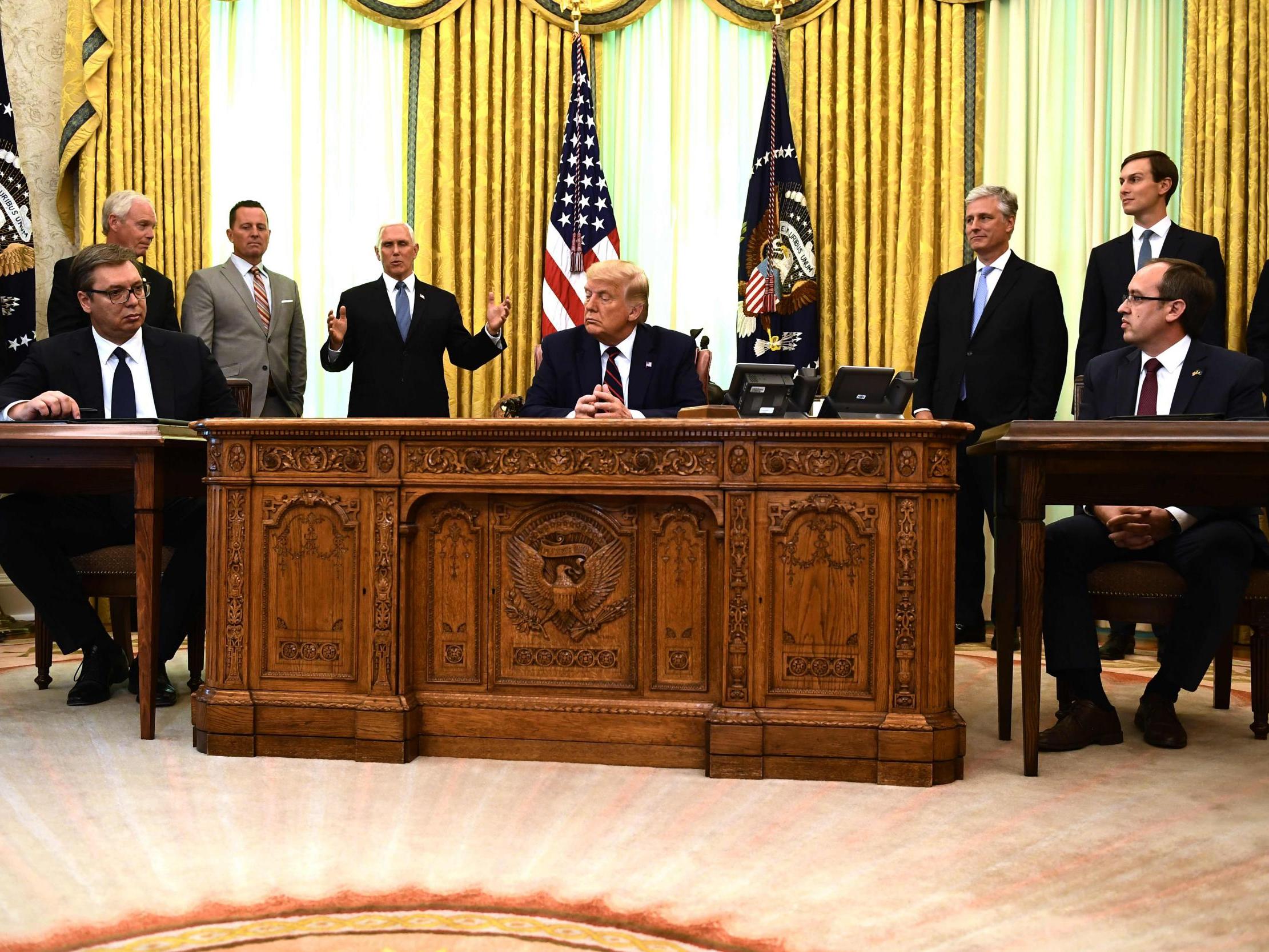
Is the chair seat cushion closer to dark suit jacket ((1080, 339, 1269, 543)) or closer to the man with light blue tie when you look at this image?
dark suit jacket ((1080, 339, 1269, 543))

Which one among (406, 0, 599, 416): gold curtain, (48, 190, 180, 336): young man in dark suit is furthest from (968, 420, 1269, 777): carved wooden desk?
(406, 0, 599, 416): gold curtain

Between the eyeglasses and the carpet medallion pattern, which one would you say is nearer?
the carpet medallion pattern

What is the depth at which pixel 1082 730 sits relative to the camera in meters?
3.55

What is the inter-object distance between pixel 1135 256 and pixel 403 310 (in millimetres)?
3190

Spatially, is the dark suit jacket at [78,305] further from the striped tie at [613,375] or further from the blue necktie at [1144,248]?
the blue necktie at [1144,248]

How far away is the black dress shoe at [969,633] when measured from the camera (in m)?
5.61

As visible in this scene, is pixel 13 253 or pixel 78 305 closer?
pixel 78 305

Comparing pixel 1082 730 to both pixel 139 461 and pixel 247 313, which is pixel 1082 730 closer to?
pixel 139 461

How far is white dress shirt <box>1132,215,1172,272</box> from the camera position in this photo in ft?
17.1

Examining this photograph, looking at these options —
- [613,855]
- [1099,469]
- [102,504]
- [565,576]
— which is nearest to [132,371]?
[102,504]

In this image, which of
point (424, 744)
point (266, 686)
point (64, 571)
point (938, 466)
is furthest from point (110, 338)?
point (938, 466)

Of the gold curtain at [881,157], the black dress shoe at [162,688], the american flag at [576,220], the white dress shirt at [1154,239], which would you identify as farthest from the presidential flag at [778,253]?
the black dress shoe at [162,688]

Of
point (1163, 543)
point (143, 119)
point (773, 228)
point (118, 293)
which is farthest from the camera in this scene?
point (143, 119)

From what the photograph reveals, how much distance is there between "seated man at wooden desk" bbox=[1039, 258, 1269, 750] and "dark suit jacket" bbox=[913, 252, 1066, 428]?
55.5 inches
